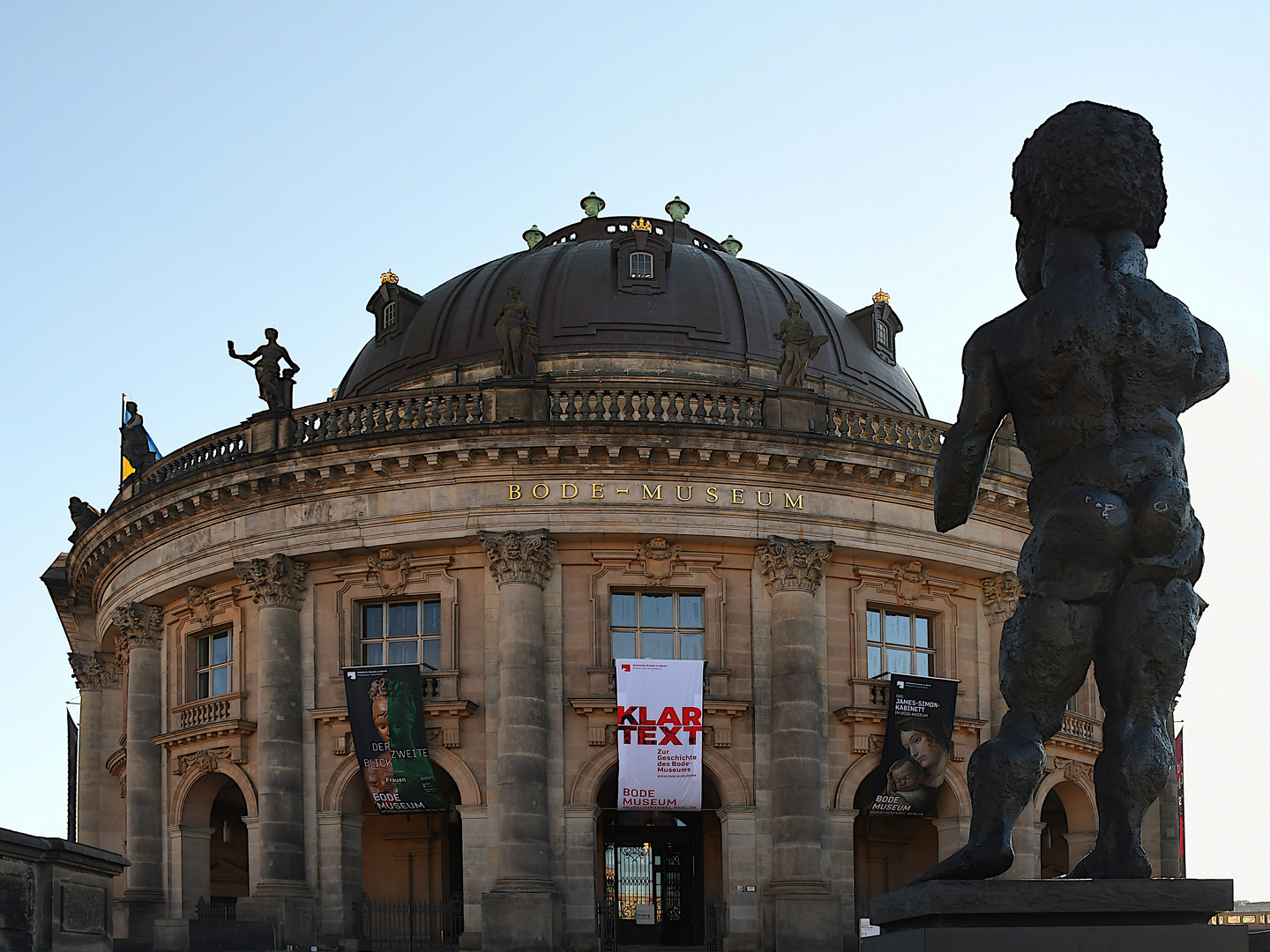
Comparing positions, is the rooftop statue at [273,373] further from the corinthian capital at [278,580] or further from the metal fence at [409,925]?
the metal fence at [409,925]

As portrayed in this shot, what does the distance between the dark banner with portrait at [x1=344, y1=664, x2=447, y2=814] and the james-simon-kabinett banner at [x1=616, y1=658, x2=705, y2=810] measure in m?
3.83

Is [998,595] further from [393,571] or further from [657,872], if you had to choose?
[393,571]

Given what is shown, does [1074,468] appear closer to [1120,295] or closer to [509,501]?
[1120,295]

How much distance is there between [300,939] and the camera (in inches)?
1220

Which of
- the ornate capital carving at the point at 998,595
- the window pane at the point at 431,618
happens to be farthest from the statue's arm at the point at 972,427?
the ornate capital carving at the point at 998,595

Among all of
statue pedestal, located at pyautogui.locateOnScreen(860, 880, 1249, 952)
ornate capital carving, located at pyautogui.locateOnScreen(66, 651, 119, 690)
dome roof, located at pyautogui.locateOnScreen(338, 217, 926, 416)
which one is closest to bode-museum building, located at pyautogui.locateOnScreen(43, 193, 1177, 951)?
dome roof, located at pyautogui.locateOnScreen(338, 217, 926, 416)

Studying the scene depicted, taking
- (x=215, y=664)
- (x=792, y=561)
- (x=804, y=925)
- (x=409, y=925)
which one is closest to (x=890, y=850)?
(x=804, y=925)

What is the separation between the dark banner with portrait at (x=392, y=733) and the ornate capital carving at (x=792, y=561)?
23.6ft

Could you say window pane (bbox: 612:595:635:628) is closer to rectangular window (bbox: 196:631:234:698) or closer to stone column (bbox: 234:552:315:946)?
stone column (bbox: 234:552:315:946)

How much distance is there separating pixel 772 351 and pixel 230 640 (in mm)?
14829

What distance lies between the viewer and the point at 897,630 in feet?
111

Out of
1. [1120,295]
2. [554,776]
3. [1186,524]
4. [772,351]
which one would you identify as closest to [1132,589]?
[1186,524]

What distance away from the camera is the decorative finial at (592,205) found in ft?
158

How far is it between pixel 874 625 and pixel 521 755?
803cm
